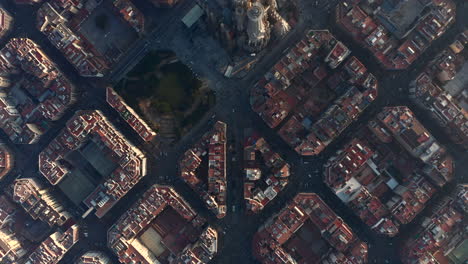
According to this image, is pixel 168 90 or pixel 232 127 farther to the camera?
pixel 168 90

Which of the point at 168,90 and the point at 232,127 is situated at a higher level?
the point at 168,90

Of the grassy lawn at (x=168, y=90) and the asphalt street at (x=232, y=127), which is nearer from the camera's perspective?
the asphalt street at (x=232, y=127)

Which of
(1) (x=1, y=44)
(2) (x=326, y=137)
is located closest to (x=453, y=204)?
(2) (x=326, y=137)

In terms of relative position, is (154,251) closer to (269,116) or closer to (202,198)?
(202,198)

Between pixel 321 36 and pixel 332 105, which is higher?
pixel 321 36

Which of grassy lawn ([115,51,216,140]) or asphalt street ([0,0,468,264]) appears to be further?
grassy lawn ([115,51,216,140])

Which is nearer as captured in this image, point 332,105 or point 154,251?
point 332,105

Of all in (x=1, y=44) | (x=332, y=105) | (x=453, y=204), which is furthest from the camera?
Answer: (x=1, y=44)

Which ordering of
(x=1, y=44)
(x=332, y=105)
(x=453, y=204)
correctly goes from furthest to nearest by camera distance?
(x=1, y=44), (x=332, y=105), (x=453, y=204)
